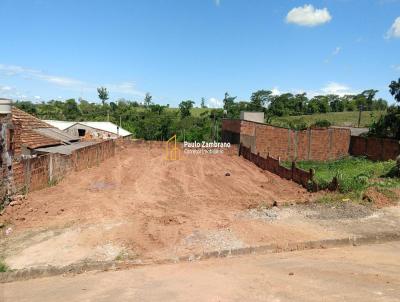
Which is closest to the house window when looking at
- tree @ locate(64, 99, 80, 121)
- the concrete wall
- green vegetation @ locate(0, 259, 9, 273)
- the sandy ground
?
the sandy ground

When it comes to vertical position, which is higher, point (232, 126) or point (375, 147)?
point (232, 126)

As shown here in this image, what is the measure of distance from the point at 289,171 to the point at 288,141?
34.2 ft

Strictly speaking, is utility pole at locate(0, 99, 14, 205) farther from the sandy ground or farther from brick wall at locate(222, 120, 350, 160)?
brick wall at locate(222, 120, 350, 160)

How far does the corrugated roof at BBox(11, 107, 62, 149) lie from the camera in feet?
56.9

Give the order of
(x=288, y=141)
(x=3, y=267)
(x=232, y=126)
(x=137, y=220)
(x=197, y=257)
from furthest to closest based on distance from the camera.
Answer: (x=232, y=126), (x=288, y=141), (x=137, y=220), (x=197, y=257), (x=3, y=267)

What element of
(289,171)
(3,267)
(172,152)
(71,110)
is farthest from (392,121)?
(71,110)

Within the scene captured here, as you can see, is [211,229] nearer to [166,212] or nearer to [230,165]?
[166,212]

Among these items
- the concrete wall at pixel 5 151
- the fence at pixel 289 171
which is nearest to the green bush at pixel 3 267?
the concrete wall at pixel 5 151

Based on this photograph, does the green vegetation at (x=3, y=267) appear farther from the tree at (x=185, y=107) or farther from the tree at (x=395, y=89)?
the tree at (x=185, y=107)

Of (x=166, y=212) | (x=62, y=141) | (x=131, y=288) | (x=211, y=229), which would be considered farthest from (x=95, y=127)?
(x=131, y=288)

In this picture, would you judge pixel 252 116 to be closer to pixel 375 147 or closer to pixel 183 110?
pixel 375 147

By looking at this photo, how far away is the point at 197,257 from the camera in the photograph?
23.7 ft

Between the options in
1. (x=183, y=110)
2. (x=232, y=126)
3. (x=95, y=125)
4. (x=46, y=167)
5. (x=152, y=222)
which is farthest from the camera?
(x=183, y=110)

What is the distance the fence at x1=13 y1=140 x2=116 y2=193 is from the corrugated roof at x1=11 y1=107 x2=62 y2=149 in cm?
175
